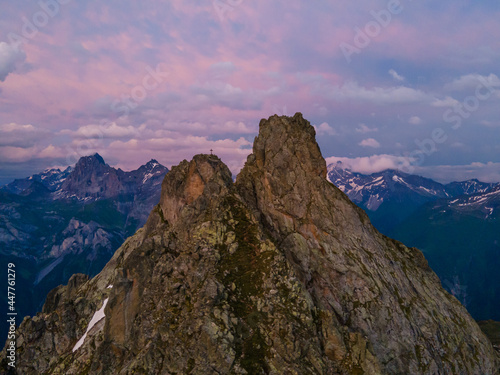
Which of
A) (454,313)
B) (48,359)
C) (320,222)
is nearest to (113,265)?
(48,359)

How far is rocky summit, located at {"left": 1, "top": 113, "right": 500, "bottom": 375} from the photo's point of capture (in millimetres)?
43562

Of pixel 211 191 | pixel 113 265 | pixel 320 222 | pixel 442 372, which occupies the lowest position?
pixel 442 372

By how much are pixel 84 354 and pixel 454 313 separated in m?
73.6

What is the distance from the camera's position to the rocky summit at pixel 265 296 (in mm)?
43562

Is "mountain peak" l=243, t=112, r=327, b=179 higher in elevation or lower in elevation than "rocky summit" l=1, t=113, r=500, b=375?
higher

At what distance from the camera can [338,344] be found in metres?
45.9

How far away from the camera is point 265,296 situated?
4662 cm

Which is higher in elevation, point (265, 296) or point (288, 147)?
point (288, 147)

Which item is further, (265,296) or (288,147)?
(288,147)

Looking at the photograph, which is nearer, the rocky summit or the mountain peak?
the rocky summit

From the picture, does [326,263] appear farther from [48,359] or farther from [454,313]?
[48,359]

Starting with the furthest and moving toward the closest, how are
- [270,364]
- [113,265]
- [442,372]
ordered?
[113,265], [442,372], [270,364]

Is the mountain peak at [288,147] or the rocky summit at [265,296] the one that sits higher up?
A: the mountain peak at [288,147]

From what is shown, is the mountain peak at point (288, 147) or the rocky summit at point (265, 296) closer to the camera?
the rocky summit at point (265, 296)
